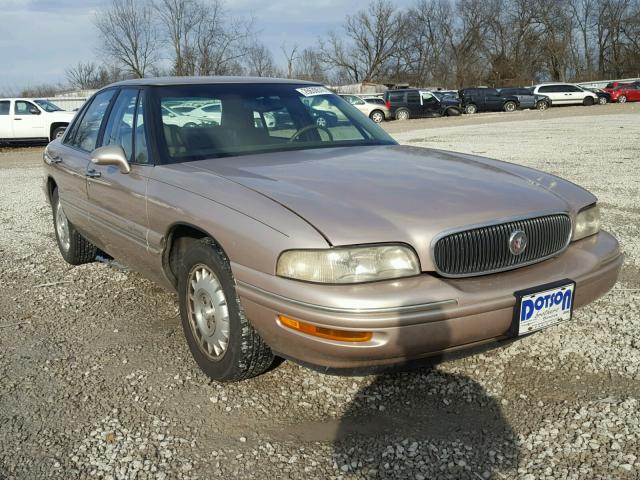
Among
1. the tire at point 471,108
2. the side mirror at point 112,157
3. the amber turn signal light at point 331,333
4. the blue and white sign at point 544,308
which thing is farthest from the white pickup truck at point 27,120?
the tire at point 471,108

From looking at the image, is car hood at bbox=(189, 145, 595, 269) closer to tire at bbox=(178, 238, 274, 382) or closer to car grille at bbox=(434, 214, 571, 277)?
car grille at bbox=(434, 214, 571, 277)

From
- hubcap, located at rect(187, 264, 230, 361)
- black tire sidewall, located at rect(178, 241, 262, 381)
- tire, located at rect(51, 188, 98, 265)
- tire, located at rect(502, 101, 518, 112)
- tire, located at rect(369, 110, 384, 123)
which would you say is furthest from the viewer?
tire, located at rect(502, 101, 518, 112)

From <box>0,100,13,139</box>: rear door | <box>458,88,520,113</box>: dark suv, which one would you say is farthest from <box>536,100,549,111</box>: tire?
<box>0,100,13,139</box>: rear door

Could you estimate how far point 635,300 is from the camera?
4.08m

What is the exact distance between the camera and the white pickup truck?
1927 centimetres

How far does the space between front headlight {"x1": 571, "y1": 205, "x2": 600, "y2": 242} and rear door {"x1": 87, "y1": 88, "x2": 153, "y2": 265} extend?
2256 mm

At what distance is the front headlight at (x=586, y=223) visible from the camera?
3.11 metres

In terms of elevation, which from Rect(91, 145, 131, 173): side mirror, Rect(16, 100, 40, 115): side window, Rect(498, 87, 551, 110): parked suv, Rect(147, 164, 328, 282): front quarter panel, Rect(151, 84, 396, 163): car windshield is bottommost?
Rect(147, 164, 328, 282): front quarter panel

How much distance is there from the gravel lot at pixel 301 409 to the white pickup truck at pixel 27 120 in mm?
16833

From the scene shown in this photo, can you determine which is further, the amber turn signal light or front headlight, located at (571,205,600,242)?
front headlight, located at (571,205,600,242)

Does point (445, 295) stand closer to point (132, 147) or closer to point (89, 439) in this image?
point (89, 439)

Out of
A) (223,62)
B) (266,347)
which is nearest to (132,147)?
(266,347)

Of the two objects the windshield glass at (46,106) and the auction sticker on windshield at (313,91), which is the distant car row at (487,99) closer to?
the windshield glass at (46,106)

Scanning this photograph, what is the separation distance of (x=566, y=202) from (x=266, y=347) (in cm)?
163
